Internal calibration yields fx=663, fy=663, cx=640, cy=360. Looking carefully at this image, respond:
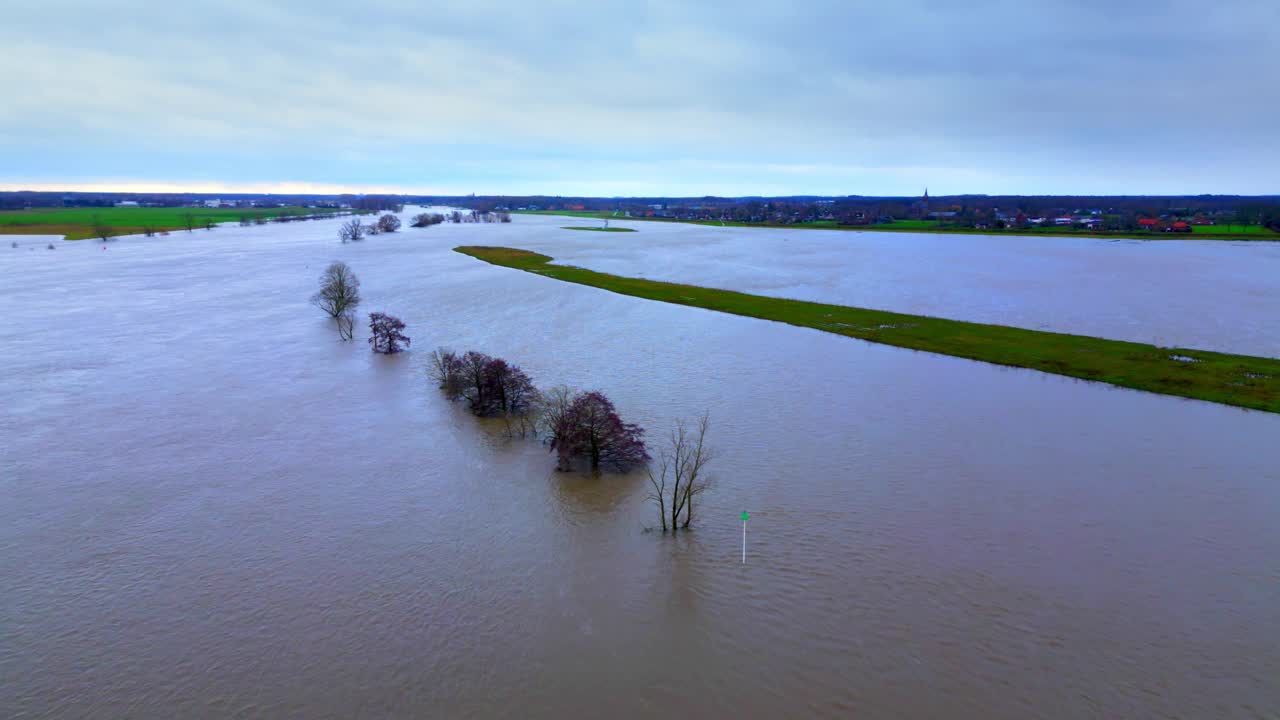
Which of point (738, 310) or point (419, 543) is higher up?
point (738, 310)

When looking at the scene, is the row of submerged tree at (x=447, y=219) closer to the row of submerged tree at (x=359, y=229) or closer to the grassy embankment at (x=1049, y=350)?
the row of submerged tree at (x=359, y=229)

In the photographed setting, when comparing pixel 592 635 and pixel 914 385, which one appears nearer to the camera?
pixel 592 635

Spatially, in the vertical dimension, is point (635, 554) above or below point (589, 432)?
below

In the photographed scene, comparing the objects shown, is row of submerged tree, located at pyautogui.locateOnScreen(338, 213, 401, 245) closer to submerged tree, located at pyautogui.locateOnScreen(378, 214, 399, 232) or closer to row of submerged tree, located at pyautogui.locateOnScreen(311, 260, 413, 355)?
submerged tree, located at pyautogui.locateOnScreen(378, 214, 399, 232)

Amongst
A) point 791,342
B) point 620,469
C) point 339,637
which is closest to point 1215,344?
point 791,342

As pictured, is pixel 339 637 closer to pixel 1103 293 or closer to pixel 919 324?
pixel 919 324

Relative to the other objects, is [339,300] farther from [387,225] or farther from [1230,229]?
[1230,229]

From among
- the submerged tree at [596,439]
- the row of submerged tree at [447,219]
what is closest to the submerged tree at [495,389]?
the submerged tree at [596,439]

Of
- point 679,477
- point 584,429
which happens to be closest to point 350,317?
point 584,429
